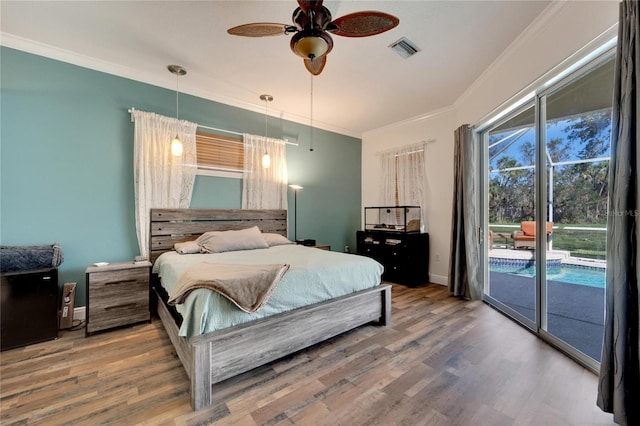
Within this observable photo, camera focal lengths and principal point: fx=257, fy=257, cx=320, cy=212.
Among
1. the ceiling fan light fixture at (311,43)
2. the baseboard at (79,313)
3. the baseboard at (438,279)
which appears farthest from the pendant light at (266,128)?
the baseboard at (438,279)

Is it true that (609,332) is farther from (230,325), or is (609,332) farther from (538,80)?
(230,325)

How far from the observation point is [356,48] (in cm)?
258

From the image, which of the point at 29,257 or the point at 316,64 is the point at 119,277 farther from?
the point at 316,64

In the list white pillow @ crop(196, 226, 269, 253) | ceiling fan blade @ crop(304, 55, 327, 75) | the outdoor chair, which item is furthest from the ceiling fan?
the outdoor chair

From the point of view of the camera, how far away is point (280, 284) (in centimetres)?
199

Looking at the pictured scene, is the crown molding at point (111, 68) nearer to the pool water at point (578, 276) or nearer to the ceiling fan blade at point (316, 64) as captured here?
the ceiling fan blade at point (316, 64)

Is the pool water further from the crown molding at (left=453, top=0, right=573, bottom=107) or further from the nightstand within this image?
the nightstand

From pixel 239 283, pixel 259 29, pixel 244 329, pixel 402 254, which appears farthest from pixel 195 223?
pixel 402 254

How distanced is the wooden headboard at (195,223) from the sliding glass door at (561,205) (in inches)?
125

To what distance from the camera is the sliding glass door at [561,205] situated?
1.95 m

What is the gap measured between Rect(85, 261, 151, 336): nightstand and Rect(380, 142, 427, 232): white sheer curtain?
396cm

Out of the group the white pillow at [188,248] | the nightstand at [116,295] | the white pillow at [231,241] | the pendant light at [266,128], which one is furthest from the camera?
the pendant light at [266,128]

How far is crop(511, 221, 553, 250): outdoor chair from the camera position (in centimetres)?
256

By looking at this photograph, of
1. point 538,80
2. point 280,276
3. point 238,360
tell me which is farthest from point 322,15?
point 238,360
